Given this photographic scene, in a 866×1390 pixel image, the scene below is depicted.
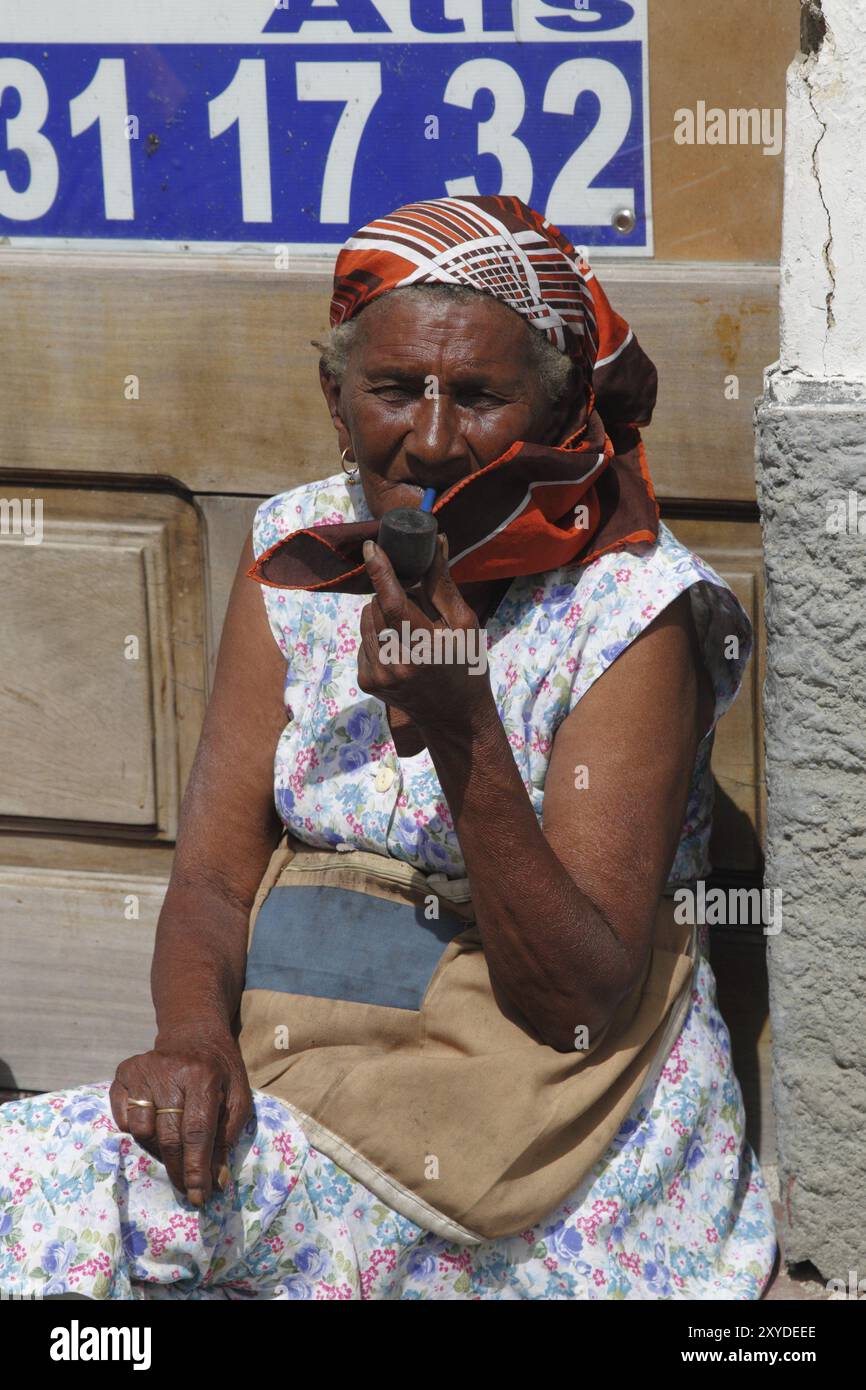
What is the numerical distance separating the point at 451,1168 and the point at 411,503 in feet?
2.90

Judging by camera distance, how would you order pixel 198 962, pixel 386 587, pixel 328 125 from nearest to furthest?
pixel 386 587, pixel 198 962, pixel 328 125

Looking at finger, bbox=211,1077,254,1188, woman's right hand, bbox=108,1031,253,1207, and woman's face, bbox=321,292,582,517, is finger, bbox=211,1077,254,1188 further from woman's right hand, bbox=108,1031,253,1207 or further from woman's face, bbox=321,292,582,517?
woman's face, bbox=321,292,582,517

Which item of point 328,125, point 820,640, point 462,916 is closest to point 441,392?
point 820,640

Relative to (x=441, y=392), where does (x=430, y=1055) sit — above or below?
below

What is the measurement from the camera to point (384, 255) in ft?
7.38

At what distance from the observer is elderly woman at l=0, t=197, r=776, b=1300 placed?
2.06m

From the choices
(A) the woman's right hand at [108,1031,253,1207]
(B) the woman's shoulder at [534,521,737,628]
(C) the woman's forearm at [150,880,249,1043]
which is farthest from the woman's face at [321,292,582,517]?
(A) the woman's right hand at [108,1031,253,1207]

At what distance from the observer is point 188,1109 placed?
82.0 inches

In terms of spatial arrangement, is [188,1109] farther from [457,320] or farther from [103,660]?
[103,660]

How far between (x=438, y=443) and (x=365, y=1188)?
992 mm

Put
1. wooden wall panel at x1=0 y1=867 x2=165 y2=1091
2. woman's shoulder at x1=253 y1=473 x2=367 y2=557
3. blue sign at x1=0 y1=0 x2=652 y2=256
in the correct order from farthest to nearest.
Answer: wooden wall panel at x1=0 y1=867 x2=165 y2=1091, blue sign at x1=0 y1=0 x2=652 y2=256, woman's shoulder at x1=253 y1=473 x2=367 y2=557

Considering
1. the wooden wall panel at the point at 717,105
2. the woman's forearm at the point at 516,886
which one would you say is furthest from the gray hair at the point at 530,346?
the wooden wall panel at the point at 717,105

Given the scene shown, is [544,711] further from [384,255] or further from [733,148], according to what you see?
[733,148]

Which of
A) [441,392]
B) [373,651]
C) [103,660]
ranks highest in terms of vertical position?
[441,392]
